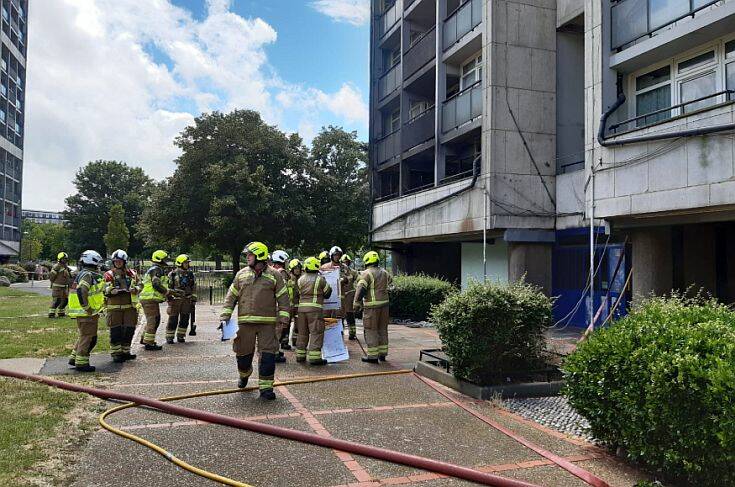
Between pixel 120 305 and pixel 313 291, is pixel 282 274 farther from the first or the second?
pixel 120 305

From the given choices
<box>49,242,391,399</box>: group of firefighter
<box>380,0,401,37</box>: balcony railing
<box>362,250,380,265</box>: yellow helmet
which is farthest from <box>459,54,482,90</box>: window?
<box>362,250,380,265</box>: yellow helmet

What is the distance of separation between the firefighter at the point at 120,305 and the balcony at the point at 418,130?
42.4 ft

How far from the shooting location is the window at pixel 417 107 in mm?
22766

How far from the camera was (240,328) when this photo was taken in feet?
22.3

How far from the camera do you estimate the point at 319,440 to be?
485cm

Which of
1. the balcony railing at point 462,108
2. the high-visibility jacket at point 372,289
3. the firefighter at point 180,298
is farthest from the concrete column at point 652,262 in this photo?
the firefighter at point 180,298

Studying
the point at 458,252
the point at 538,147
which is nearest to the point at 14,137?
the point at 458,252

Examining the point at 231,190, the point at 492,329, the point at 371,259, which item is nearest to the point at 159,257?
the point at 371,259

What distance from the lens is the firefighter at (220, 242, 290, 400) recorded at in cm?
668

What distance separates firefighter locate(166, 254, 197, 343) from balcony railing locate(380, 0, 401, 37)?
1630 centimetres

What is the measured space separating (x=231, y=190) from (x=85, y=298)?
22.6 metres

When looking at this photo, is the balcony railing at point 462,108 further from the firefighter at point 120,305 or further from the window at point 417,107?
the firefighter at point 120,305

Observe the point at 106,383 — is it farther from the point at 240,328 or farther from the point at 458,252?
the point at 458,252

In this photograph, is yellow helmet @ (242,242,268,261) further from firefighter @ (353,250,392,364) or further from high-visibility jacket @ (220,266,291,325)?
firefighter @ (353,250,392,364)
